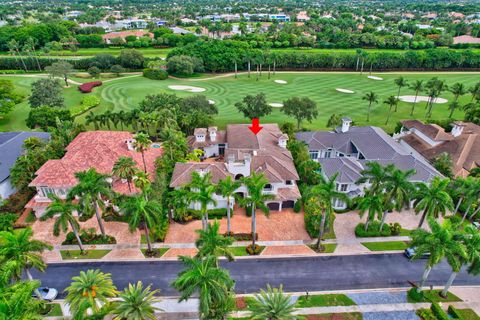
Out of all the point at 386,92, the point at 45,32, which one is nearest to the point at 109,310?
the point at 386,92

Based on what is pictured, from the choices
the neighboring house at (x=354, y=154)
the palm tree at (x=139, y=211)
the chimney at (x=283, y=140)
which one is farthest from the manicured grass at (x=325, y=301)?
the chimney at (x=283, y=140)

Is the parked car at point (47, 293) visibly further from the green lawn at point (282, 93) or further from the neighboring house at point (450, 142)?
the neighboring house at point (450, 142)

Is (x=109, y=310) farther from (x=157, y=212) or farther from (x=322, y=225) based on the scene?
(x=322, y=225)

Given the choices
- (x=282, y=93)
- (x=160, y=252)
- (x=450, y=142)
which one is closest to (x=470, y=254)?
(x=160, y=252)

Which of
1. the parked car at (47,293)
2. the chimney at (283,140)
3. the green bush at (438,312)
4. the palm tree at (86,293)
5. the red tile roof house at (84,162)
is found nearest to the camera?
the palm tree at (86,293)

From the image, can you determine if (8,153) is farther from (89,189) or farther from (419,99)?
(419,99)

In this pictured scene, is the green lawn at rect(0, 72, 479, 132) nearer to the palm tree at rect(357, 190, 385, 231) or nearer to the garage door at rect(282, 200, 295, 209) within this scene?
the garage door at rect(282, 200, 295, 209)
